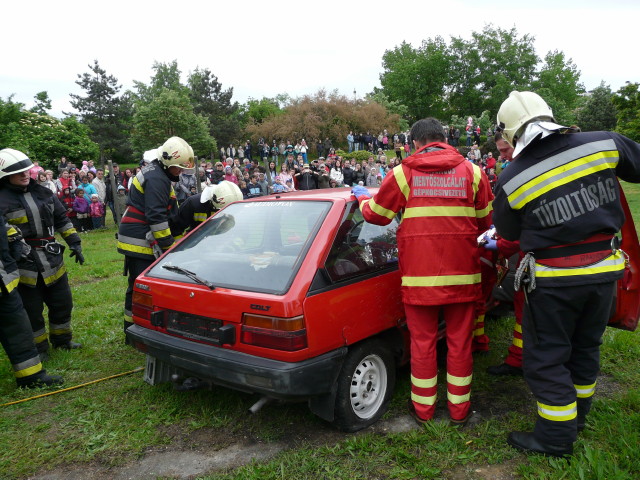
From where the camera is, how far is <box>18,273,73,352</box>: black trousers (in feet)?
14.6

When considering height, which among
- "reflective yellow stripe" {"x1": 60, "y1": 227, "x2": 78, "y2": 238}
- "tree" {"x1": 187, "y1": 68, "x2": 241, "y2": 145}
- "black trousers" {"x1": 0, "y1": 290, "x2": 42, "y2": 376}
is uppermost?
"tree" {"x1": 187, "y1": 68, "x2": 241, "y2": 145}

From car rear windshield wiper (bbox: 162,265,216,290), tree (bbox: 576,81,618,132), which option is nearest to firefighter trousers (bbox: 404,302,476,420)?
car rear windshield wiper (bbox: 162,265,216,290)

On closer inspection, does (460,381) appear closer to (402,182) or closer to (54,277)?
(402,182)

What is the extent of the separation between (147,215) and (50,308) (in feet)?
4.78

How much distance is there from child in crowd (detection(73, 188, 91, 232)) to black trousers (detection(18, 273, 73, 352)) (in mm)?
9716

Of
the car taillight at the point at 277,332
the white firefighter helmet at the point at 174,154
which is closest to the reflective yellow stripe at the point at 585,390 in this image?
the car taillight at the point at 277,332

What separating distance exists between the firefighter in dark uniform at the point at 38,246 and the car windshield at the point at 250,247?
1641mm

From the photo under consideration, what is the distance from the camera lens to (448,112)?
175 feet

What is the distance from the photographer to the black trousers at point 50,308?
4.45 metres

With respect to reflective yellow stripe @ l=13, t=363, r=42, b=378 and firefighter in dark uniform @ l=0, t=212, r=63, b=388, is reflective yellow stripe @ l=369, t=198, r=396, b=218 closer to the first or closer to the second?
firefighter in dark uniform @ l=0, t=212, r=63, b=388

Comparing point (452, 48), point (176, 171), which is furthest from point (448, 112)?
point (176, 171)

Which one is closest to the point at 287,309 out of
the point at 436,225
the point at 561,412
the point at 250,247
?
the point at 250,247

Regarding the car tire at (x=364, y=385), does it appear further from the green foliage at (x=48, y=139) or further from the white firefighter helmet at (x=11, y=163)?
the green foliage at (x=48, y=139)

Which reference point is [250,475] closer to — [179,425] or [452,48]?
[179,425]
